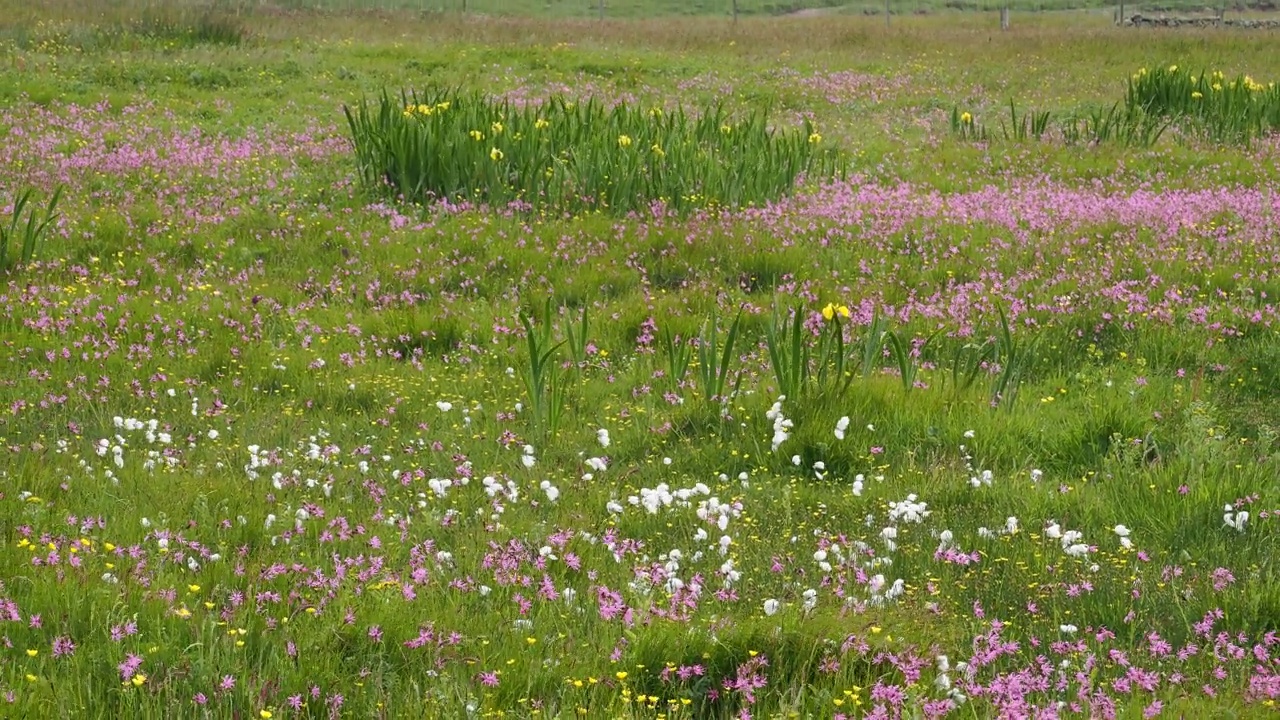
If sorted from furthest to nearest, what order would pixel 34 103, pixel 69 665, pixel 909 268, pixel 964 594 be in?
pixel 34 103 < pixel 909 268 < pixel 964 594 < pixel 69 665

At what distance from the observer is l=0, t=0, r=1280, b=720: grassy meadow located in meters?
3.32

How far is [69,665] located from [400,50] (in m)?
25.7

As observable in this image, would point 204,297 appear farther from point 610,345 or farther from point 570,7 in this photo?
point 570,7

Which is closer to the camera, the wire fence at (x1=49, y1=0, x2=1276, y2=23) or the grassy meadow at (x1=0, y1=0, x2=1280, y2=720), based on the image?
the grassy meadow at (x1=0, y1=0, x2=1280, y2=720)

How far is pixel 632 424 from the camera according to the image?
19.9 feet

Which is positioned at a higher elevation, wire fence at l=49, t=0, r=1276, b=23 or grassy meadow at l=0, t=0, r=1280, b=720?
wire fence at l=49, t=0, r=1276, b=23

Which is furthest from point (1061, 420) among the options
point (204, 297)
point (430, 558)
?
point (204, 297)

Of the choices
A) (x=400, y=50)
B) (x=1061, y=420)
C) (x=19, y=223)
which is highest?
(x=400, y=50)

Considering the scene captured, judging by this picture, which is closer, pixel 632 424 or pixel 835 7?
pixel 632 424

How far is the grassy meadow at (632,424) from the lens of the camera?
131 inches

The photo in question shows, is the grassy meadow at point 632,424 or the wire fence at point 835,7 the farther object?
the wire fence at point 835,7

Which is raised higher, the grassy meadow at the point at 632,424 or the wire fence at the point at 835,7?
the wire fence at the point at 835,7

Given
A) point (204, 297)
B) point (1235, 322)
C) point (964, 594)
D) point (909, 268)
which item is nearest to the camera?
point (964, 594)

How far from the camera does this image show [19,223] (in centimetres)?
977
